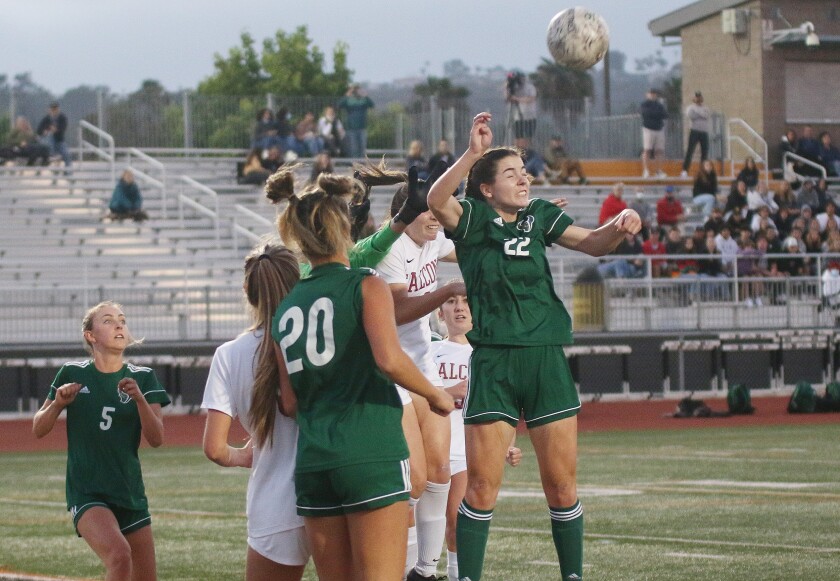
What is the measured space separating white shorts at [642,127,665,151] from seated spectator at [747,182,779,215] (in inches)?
146

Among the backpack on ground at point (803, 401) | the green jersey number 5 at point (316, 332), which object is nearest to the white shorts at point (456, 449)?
the green jersey number 5 at point (316, 332)

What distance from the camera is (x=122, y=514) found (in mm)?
6781

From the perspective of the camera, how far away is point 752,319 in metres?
24.0

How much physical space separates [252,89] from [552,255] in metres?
61.9

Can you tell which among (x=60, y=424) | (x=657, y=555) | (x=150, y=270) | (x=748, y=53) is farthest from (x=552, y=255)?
(x=657, y=555)

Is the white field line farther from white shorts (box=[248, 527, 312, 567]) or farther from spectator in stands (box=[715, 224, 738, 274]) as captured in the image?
spectator in stands (box=[715, 224, 738, 274])

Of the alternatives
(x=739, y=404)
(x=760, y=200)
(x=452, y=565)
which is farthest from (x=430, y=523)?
(x=760, y=200)

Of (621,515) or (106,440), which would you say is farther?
→ (621,515)

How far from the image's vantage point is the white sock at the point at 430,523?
7918mm

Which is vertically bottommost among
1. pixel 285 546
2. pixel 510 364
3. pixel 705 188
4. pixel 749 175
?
pixel 285 546

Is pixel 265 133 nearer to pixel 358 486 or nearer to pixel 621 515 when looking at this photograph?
pixel 621 515

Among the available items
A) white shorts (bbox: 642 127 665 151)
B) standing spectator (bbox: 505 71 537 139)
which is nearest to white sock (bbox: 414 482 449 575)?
standing spectator (bbox: 505 71 537 139)

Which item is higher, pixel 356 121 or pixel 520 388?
pixel 356 121

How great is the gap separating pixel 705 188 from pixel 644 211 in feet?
8.15
